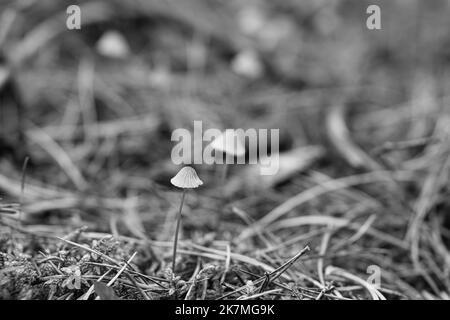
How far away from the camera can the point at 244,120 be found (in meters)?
1.92

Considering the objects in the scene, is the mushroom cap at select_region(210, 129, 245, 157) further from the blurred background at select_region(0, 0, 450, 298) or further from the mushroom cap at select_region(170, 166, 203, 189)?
the mushroom cap at select_region(170, 166, 203, 189)

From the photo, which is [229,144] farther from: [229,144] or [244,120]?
[244,120]

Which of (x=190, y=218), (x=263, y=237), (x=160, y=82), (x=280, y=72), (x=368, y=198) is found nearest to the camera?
(x=263, y=237)

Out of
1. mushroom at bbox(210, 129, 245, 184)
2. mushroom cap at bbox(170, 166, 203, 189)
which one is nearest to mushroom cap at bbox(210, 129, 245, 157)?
mushroom at bbox(210, 129, 245, 184)

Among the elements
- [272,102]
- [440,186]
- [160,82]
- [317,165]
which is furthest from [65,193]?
[440,186]

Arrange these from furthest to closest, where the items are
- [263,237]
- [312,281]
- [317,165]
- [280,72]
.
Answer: [280,72] → [317,165] → [263,237] → [312,281]

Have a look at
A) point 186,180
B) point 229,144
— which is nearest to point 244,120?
point 229,144

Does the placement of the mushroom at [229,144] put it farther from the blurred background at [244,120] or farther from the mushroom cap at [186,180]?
the mushroom cap at [186,180]

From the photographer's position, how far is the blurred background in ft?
4.24

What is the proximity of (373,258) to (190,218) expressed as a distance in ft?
1.89

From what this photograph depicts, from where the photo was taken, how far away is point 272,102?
2.08 m

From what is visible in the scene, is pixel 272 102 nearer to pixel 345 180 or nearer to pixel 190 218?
pixel 345 180

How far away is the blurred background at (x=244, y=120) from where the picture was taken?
129cm
